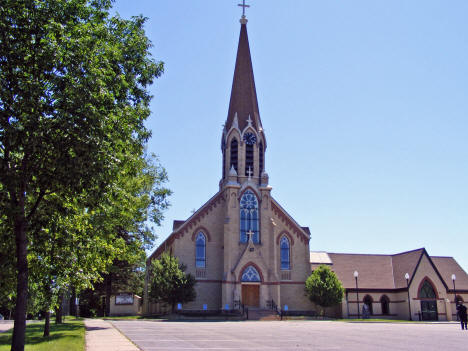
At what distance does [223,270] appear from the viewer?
151 feet

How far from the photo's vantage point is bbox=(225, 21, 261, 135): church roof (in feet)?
169

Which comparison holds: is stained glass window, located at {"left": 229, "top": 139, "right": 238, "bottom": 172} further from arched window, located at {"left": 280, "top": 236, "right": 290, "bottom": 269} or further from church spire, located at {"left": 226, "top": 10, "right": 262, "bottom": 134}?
arched window, located at {"left": 280, "top": 236, "right": 290, "bottom": 269}

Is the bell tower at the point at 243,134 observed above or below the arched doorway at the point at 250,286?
above

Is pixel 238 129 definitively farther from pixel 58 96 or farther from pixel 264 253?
pixel 58 96

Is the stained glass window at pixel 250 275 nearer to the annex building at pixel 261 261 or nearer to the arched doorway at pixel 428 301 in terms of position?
the annex building at pixel 261 261

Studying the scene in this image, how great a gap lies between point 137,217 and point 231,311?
19.8 m

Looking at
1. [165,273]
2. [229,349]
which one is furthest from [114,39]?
[165,273]

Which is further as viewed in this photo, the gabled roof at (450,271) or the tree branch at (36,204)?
the gabled roof at (450,271)

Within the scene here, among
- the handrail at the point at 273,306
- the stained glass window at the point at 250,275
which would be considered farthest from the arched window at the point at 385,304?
the stained glass window at the point at 250,275

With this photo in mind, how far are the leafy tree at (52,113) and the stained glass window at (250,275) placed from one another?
113 feet

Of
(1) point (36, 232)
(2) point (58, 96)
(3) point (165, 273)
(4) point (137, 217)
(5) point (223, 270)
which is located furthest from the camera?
(5) point (223, 270)

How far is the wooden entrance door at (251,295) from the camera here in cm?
4528

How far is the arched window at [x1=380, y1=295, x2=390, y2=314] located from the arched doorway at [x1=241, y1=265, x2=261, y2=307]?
1295 cm

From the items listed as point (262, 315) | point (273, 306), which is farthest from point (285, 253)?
point (262, 315)
